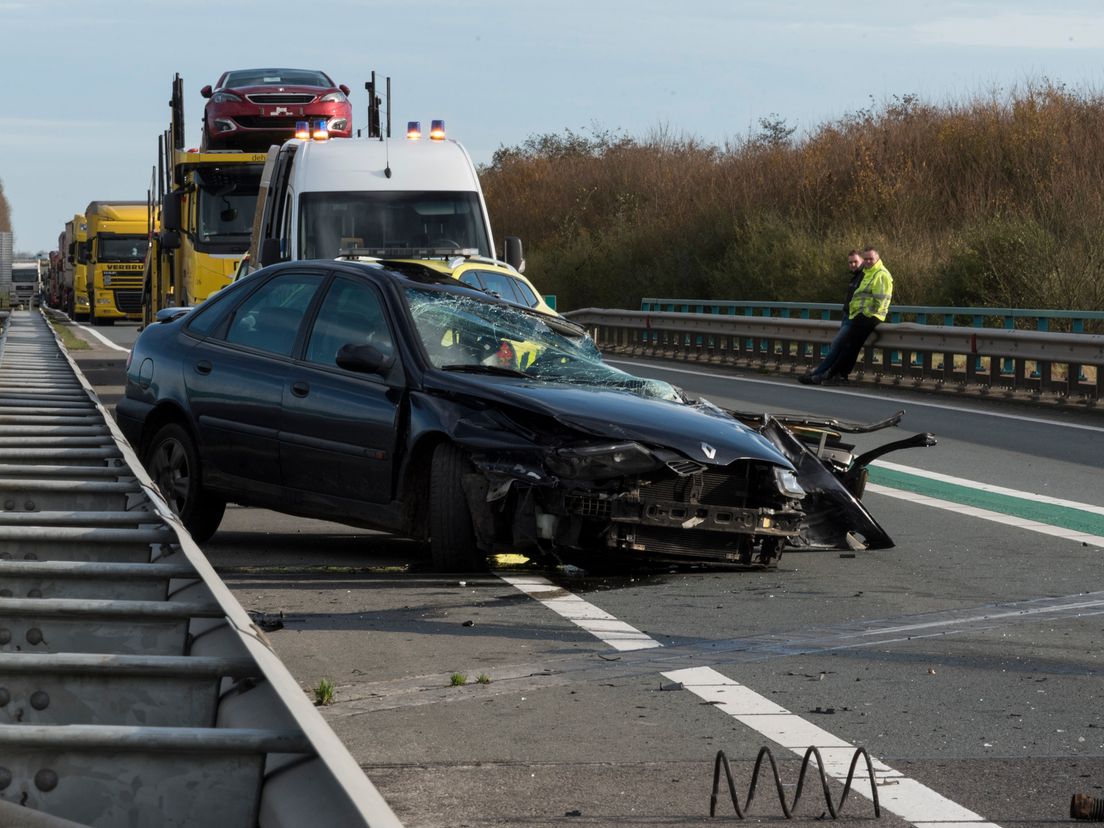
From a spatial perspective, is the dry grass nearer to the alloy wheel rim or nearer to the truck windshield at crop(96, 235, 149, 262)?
the truck windshield at crop(96, 235, 149, 262)

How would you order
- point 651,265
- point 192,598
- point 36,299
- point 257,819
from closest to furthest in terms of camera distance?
point 257,819
point 192,598
point 651,265
point 36,299

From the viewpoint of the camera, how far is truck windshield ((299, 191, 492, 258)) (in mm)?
17141

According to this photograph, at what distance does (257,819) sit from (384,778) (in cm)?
206

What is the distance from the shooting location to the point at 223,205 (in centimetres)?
2261

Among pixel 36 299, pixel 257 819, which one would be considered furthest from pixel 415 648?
pixel 36 299

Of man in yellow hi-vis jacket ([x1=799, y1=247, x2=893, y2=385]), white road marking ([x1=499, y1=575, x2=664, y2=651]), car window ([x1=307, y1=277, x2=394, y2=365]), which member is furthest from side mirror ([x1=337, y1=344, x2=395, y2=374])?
man in yellow hi-vis jacket ([x1=799, y1=247, x2=893, y2=385])

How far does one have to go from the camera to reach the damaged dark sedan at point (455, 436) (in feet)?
27.2

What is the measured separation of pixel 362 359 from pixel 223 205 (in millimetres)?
14250

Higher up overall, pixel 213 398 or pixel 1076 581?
pixel 213 398

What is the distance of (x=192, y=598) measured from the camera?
4340 mm

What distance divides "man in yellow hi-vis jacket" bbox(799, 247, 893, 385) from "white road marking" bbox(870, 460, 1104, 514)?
1066 cm

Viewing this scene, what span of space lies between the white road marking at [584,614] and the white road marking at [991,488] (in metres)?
4.56

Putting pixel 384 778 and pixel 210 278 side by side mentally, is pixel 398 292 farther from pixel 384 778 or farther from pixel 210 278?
pixel 210 278

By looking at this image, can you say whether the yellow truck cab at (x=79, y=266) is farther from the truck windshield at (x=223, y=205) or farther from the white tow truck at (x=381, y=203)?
the white tow truck at (x=381, y=203)
